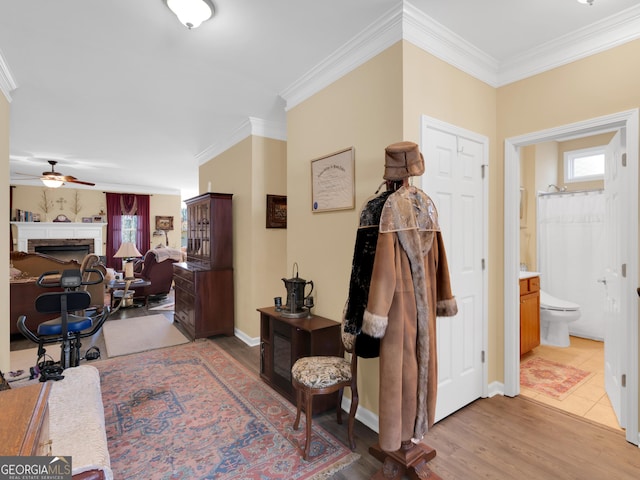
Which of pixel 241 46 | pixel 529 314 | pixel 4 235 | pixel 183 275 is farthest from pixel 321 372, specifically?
pixel 183 275

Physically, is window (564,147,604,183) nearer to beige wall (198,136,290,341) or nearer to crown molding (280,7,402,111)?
crown molding (280,7,402,111)

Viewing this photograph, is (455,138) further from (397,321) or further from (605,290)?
(605,290)

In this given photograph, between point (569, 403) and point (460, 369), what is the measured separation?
3.17ft

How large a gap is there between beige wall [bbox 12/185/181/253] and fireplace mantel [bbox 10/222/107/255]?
0.56ft

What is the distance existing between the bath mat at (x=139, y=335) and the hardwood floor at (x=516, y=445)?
2.62m

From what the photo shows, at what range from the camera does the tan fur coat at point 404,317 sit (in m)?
1.55

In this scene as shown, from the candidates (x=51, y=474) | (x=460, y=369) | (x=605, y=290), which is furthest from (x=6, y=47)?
(x=605, y=290)

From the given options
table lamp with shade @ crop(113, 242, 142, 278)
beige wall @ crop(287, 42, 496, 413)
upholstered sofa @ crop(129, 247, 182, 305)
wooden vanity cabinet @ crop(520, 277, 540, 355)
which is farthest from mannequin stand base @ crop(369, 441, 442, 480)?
upholstered sofa @ crop(129, 247, 182, 305)

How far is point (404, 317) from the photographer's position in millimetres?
1585

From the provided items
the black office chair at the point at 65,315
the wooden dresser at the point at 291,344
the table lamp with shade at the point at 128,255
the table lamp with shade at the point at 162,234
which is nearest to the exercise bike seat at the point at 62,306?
the black office chair at the point at 65,315

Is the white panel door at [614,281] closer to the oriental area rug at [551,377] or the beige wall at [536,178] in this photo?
the oriental area rug at [551,377]

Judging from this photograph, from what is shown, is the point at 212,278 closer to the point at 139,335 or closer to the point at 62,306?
the point at 139,335

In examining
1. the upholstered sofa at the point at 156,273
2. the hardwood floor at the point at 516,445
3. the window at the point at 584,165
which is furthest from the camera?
the upholstered sofa at the point at 156,273

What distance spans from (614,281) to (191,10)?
3.37 m
